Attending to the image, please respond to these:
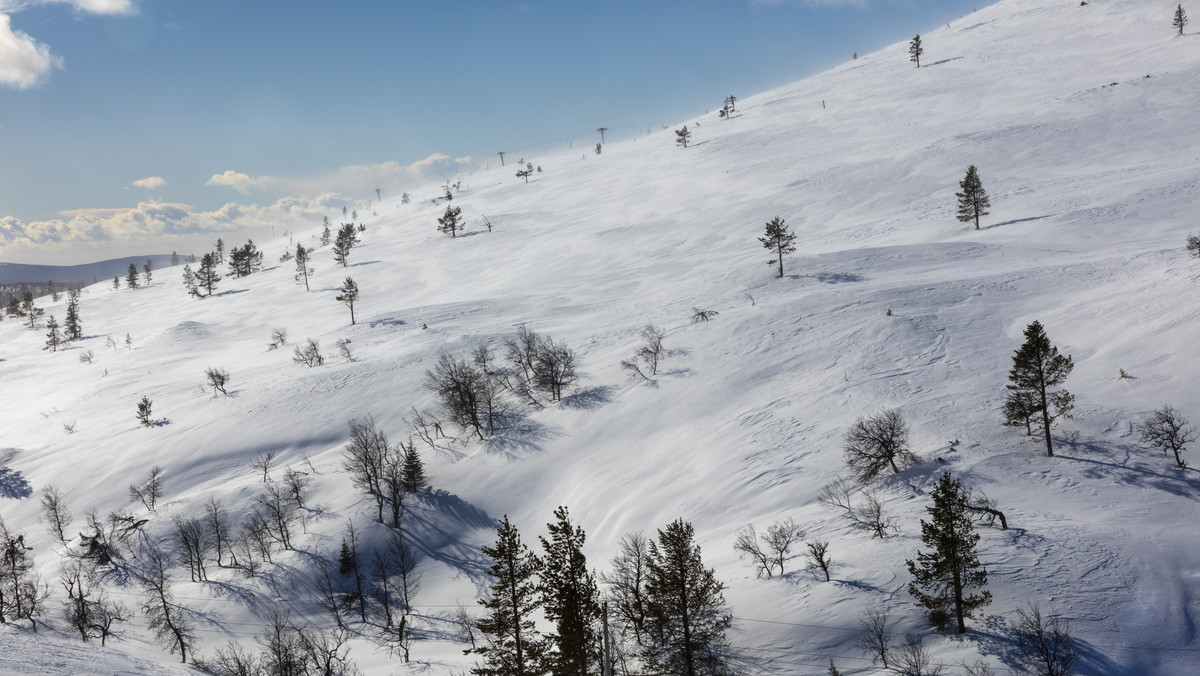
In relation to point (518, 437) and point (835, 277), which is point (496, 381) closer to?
point (518, 437)

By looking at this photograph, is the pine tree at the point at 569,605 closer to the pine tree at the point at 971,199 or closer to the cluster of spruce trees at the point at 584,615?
the cluster of spruce trees at the point at 584,615

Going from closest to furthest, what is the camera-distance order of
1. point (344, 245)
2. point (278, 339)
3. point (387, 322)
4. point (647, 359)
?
point (647, 359) → point (387, 322) → point (278, 339) → point (344, 245)

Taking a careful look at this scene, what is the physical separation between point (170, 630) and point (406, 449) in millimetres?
20610

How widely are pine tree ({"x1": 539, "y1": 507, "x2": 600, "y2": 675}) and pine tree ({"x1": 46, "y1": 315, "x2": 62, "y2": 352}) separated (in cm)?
11779

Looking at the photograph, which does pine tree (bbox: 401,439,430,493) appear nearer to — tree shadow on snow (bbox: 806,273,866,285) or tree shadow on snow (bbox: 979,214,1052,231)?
tree shadow on snow (bbox: 806,273,866,285)

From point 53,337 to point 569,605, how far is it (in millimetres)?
122908

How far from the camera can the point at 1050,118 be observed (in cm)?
10044

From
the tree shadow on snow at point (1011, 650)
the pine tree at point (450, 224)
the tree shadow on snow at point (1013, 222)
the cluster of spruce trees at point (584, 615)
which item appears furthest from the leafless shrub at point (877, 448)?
the pine tree at point (450, 224)

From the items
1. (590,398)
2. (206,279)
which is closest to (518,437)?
(590,398)

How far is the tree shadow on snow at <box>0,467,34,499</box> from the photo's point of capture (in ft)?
184

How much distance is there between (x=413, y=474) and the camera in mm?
50125

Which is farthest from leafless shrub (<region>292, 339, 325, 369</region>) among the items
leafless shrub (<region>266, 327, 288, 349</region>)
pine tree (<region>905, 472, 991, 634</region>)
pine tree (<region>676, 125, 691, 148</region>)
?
pine tree (<region>676, 125, 691, 148</region>)

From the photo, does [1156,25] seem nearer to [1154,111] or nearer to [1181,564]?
[1154,111]

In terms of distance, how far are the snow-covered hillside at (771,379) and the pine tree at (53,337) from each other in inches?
204
